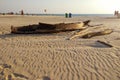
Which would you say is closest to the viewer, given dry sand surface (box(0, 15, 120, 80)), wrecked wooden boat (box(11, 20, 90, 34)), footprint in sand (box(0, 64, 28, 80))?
footprint in sand (box(0, 64, 28, 80))

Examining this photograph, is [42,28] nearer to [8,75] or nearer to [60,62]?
[60,62]

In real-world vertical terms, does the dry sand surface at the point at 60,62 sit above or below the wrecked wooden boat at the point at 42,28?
below

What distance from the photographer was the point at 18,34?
46.3 feet

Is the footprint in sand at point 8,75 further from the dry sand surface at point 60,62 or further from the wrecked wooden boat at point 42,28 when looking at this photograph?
the wrecked wooden boat at point 42,28

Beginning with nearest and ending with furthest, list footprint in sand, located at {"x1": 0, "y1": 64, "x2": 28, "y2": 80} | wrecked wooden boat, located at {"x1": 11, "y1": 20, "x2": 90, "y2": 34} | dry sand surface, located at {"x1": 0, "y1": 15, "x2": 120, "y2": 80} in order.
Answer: footprint in sand, located at {"x1": 0, "y1": 64, "x2": 28, "y2": 80}
dry sand surface, located at {"x1": 0, "y1": 15, "x2": 120, "y2": 80}
wrecked wooden boat, located at {"x1": 11, "y1": 20, "x2": 90, "y2": 34}

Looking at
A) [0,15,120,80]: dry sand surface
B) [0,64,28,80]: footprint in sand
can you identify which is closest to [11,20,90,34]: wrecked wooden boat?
[0,15,120,80]: dry sand surface

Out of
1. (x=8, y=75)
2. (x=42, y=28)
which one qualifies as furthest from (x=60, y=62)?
(x=42, y=28)

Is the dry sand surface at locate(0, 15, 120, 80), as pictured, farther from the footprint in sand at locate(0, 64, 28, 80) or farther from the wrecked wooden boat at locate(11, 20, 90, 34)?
the wrecked wooden boat at locate(11, 20, 90, 34)

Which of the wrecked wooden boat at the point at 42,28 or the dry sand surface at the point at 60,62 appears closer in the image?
the dry sand surface at the point at 60,62

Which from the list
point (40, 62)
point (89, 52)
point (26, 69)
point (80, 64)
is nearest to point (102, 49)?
point (89, 52)

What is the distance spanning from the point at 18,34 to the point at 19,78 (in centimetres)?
810

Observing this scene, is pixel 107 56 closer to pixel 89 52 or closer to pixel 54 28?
pixel 89 52

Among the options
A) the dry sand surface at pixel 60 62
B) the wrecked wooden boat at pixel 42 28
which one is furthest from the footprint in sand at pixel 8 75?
the wrecked wooden boat at pixel 42 28

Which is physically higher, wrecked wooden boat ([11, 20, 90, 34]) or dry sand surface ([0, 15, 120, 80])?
wrecked wooden boat ([11, 20, 90, 34])
